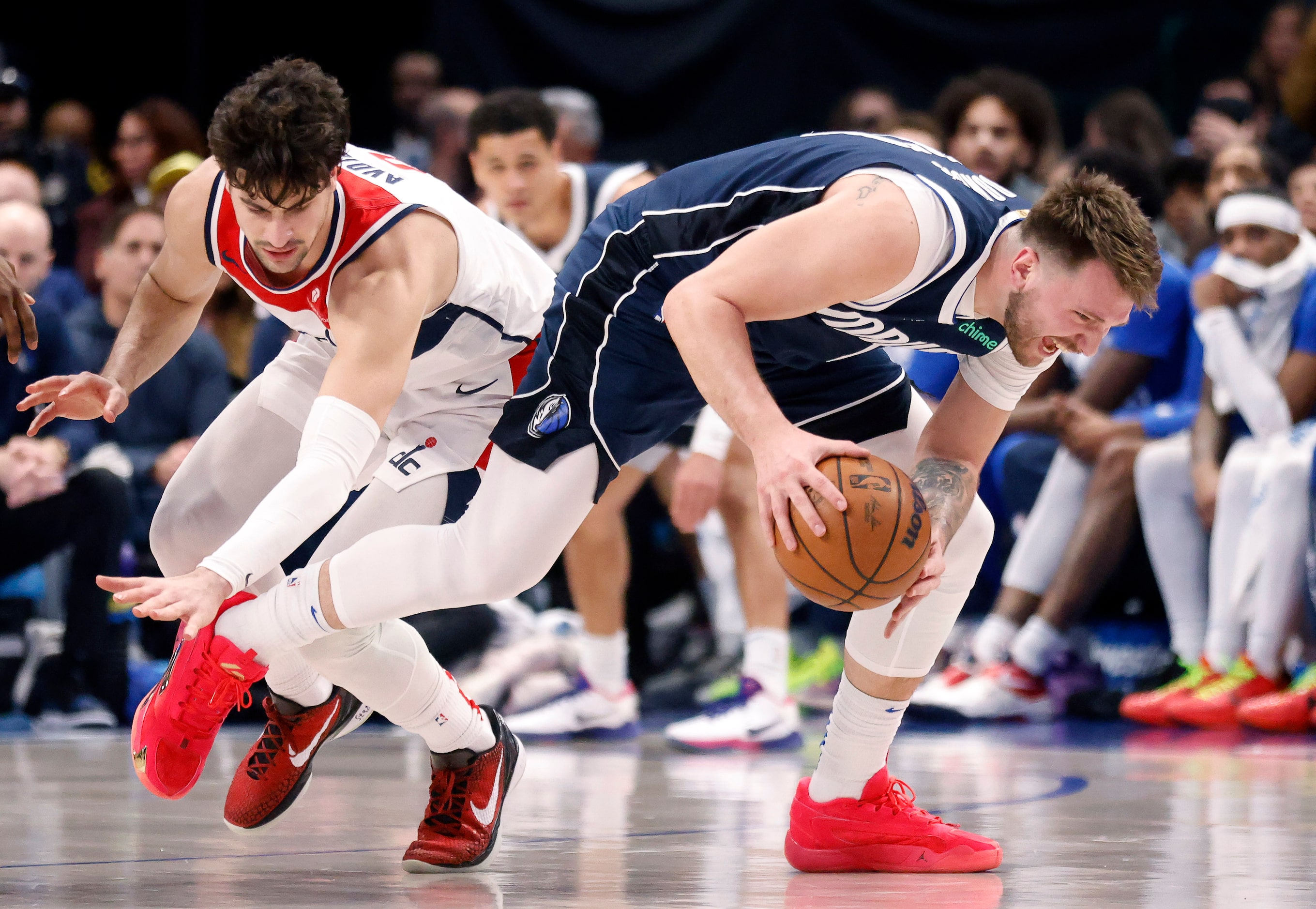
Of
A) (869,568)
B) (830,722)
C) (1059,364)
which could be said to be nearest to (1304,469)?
(1059,364)

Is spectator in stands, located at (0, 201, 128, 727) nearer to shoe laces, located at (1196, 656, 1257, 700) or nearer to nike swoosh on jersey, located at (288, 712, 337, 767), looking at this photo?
nike swoosh on jersey, located at (288, 712, 337, 767)

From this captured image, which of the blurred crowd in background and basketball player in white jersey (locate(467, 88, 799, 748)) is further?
the blurred crowd in background

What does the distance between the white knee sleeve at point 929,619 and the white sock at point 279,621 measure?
1030 mm

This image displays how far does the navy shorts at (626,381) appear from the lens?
134 inches

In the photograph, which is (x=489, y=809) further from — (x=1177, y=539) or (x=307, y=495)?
(x=1177, y=539)

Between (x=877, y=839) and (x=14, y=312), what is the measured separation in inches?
78.2

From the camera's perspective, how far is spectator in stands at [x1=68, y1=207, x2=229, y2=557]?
658 cm

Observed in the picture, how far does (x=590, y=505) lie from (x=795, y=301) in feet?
2.56

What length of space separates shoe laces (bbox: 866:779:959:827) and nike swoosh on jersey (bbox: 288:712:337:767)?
3.91 feet

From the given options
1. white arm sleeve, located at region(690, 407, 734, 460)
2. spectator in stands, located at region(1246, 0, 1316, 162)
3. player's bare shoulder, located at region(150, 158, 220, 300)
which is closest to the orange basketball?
player's bare shoulder, located at region(150, 158, 220, 300)

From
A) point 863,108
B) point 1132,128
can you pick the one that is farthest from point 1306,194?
point 863,108

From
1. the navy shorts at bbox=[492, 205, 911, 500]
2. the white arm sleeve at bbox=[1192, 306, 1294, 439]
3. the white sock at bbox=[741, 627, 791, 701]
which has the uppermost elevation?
the navy shorts at bbox=[492, 205, 911, 500]

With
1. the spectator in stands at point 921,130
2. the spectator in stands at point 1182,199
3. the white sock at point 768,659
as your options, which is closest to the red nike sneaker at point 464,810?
the white sock at point 768,659

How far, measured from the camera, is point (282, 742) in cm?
367
